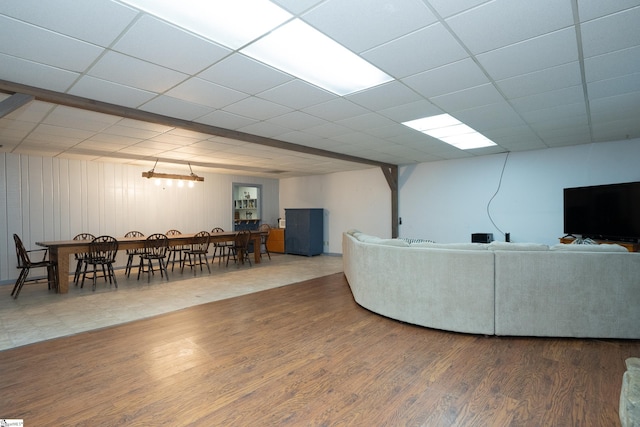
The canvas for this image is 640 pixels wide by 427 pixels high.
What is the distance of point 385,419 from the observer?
184 cm

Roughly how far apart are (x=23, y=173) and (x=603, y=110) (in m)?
9.08

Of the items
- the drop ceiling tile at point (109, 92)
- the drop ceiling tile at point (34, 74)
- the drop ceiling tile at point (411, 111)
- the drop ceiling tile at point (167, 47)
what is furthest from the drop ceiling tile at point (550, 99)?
the drop ceiling tile at point (34, 74)

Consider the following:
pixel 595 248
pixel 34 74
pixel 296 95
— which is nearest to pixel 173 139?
pixel 34 74

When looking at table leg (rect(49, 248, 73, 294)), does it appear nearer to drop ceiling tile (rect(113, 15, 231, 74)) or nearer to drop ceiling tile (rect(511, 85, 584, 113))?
drop ceiling tile (rect(113, 15, 231, 74))

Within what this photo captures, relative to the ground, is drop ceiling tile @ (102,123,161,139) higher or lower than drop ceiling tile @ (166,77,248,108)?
lower

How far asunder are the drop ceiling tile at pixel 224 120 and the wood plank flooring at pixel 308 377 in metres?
2.44

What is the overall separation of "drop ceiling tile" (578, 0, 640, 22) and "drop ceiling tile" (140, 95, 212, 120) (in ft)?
10.8

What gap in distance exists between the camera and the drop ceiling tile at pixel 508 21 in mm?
1854

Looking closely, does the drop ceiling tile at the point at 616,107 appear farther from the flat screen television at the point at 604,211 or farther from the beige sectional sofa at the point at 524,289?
the beige sectional sofa at the point at 524,289

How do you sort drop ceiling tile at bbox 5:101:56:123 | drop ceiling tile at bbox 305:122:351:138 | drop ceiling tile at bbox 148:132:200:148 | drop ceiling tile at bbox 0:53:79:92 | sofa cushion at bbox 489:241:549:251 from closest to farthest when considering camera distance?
drop ceiling tile at bbox 0:53:79:92
sofa cushion at bbox 489:241:549:251
drop ceiling tile at bbox 5:101:56:123
drop ceiling tile at bbox 305:122:351:138
drop ceiling tile at bbox 148:132:200:148

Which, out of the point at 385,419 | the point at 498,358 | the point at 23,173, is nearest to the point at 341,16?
the point at 385,419

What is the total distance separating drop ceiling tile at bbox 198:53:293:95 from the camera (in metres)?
2.50

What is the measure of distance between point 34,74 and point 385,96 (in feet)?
A: 10.3

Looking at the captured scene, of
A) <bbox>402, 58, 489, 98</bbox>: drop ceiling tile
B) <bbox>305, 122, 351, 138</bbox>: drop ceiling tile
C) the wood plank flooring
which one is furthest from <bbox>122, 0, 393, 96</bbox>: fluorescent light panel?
the wood plank flooring
